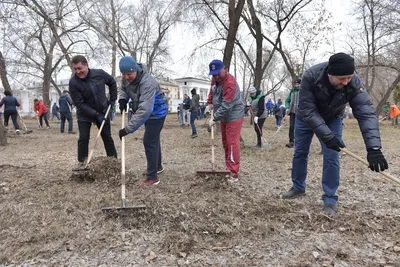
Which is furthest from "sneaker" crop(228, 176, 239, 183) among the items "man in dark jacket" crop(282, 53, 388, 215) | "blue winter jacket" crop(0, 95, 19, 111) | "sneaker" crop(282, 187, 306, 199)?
"blue winter jacket" crop(0, 95, 19, 111)

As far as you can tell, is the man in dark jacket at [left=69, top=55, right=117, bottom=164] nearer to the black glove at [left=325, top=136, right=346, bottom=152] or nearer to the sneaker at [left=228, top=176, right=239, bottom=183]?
the sneaker at [left=228, top=176, right=239, bottom=183]

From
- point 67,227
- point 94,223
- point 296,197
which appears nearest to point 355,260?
point 296,197

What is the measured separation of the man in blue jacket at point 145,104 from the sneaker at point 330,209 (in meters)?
2.24

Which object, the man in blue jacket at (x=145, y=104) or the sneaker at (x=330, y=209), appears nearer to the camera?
the sneaker at (x=330, y=209)

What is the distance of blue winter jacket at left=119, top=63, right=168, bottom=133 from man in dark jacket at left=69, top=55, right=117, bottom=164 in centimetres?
49

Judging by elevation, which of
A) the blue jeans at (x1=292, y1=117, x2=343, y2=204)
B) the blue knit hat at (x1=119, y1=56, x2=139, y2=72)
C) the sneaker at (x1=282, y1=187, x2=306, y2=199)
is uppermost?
the blue knit hat at (x1=119, y1=56, x2=139, y2=72)

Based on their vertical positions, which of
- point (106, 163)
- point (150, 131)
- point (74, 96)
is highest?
point (74, 96)

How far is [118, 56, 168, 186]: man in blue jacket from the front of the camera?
3.83 meters

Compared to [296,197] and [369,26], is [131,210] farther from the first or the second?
[369,26]

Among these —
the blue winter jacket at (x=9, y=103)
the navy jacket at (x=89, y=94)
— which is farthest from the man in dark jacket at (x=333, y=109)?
the blue winter jacket at (x=9, y=103)

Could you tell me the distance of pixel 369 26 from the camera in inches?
760

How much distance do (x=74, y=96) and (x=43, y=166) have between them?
194 cm

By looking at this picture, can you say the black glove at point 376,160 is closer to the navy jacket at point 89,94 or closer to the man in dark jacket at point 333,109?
the man in dark jacket at point 333,109

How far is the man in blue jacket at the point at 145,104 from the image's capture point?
383 cm
